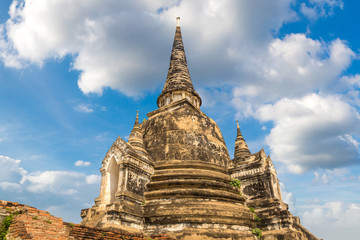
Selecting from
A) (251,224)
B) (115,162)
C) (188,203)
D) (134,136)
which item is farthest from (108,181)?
(251,224)

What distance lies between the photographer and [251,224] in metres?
14.2

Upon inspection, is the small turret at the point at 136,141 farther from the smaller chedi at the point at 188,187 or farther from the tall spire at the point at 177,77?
the tall spire at the point at 177,77

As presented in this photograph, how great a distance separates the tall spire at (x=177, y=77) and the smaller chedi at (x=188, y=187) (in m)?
3.82

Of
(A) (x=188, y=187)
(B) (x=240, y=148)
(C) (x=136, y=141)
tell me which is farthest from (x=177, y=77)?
(A) (x=188, y=187)

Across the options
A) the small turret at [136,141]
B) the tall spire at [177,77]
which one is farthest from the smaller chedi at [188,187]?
the tall spire at [177,77]

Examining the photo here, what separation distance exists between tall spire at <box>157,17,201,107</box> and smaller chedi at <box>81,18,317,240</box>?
3816 millimetres

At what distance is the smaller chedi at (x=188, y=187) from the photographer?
1259cm

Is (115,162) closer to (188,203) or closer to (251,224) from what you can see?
(188,203)

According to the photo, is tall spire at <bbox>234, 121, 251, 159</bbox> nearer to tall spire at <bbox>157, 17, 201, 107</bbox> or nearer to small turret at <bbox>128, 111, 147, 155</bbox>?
tall spire at <bbox>157, 17, 201, 107</bbox>

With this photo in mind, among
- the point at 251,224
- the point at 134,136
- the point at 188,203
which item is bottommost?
the point at 251,224

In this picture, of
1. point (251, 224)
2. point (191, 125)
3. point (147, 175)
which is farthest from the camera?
point (191, 125)

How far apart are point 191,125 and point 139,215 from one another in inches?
284

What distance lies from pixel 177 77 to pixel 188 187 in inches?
496

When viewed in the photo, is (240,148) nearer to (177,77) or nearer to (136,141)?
(136,141)
